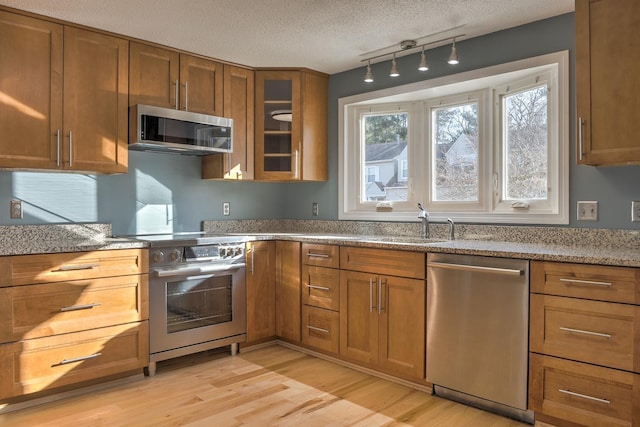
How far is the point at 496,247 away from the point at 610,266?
1.87 ft

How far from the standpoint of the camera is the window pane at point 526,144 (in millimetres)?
2879

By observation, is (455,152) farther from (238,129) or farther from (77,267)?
(77,267)

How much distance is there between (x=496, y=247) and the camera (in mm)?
2459

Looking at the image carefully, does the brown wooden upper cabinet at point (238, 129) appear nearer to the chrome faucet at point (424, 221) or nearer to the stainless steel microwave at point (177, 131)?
the stainless steel microwave at point (177, 131)

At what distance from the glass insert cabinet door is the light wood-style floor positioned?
1617 millimetres

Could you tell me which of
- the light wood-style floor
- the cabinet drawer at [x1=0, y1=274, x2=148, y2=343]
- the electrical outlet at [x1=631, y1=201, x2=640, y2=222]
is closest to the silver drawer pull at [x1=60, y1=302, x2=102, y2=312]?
the cabinet drawer at [x1=0, y1=274, x2=148, y2=343]

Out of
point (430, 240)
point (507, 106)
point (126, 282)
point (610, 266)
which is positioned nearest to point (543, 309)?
point (610, 266)

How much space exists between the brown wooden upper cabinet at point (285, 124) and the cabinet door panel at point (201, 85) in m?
0.37

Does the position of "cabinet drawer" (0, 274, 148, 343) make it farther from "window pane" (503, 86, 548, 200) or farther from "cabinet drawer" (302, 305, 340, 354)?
"window pane" (503, 86, 548, 200)

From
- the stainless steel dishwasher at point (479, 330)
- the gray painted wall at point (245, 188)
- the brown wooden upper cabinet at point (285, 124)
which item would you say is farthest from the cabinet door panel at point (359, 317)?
the brown wooden upper cabinet at point (285, 124)

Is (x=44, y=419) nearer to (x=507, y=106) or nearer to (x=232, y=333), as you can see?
(x=232, y=333)

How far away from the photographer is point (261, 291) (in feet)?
11.4

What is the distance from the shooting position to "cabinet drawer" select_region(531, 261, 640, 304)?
1939mm

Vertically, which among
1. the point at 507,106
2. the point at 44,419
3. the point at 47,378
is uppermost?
the point at 507,106
